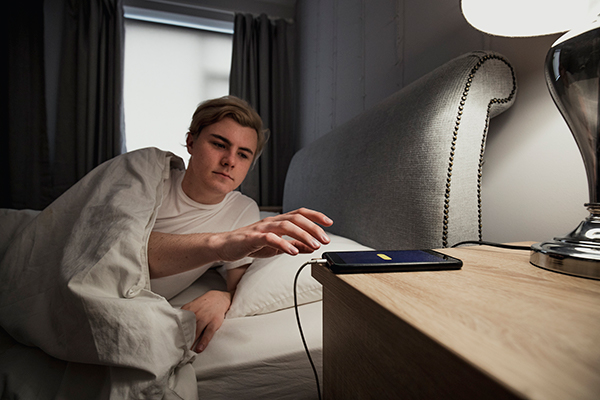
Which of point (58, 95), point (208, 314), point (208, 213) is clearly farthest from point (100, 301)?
point (58, 95)

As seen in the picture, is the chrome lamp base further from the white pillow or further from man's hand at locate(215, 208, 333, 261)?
the white pillow

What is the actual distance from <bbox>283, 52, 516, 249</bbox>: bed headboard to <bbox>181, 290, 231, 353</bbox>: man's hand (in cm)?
47

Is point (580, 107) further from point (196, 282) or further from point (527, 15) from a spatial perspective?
point (196, 282)

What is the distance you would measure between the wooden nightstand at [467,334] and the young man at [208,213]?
10.3 inches

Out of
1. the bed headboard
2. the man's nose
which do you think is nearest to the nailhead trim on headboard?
the bed headboard

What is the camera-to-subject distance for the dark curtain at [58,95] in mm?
2238

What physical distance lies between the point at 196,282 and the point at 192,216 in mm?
220

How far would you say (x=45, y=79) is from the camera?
2.29m

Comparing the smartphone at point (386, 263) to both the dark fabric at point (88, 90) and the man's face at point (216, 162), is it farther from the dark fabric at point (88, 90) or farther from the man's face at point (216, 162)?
the dark fabric at point (88, 90)

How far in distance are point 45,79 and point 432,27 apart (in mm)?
2912

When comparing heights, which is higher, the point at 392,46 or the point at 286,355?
the point at 392,46

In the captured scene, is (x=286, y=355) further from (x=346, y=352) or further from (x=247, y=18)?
(x=247, y=18)

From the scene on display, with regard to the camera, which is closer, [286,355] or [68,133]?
[286,355]

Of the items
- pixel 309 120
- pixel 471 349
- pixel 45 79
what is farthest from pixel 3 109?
pixel 471 349
